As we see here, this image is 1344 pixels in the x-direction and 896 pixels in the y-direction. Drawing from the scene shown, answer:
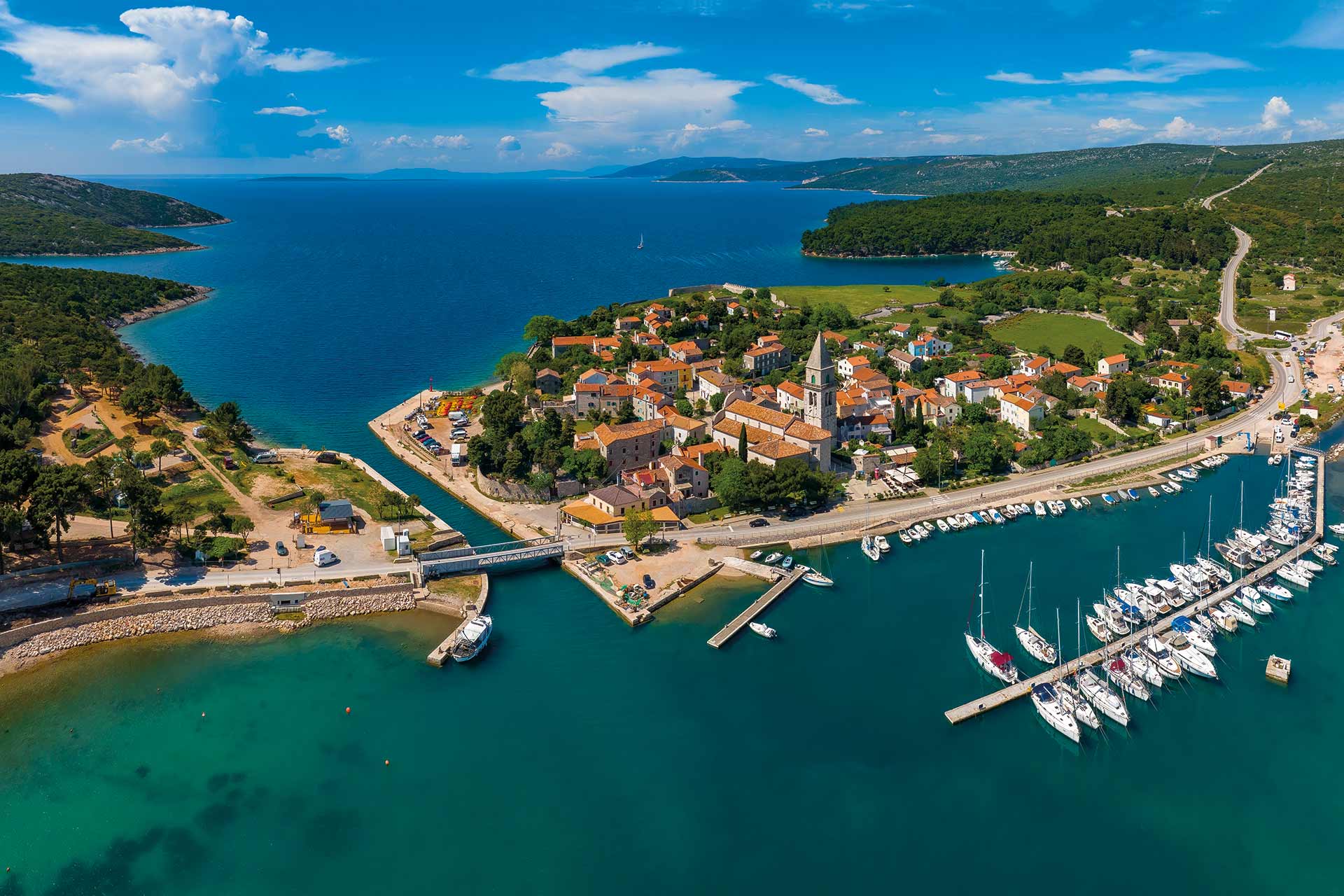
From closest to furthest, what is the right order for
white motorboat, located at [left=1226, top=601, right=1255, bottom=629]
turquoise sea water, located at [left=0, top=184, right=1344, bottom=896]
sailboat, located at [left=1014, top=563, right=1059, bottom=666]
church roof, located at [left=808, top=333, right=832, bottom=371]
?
turquoise sea water, located at [left=0, top=184, right=1344, bottom=896] < sailboat, located at [left=1014, top=563, right=1059, bottom=666] < white motorboat, located at [left=1226, top=601, right=1255, bottom=629] < church roof, located at [left=808, top=333, right=832, bottom=371]

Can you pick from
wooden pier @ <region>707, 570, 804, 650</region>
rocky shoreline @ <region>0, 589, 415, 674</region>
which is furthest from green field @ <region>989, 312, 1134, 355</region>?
rocky shoreline @ <region>0, 589, 415, 674</region>

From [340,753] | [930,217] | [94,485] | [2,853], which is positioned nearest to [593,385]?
[94,485]

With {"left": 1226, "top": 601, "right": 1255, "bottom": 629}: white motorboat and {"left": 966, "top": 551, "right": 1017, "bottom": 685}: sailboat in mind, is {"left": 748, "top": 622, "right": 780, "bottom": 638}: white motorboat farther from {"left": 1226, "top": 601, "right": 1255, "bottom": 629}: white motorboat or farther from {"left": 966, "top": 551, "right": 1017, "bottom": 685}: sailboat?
{"left": 1226, "top": 601, "right": 1255, "bottom": 629}: white motorboat

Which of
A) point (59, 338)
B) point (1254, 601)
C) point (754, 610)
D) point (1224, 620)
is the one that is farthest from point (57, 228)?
point (1254, 601)

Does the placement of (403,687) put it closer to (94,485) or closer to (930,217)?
(94,485)

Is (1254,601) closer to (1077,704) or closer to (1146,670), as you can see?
(1146,670)
